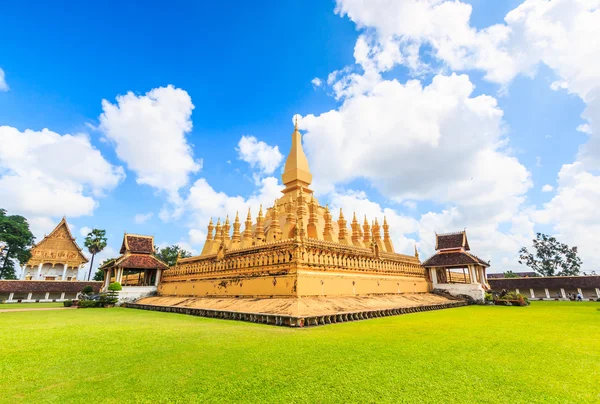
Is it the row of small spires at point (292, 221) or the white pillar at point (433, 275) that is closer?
the row of small spires at point (292, 221)

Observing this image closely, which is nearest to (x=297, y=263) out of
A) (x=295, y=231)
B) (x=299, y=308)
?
(x=299, y=308)

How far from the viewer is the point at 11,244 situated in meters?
35.2

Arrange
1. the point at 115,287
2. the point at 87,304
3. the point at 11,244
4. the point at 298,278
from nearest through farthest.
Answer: the point at 298,278
the point at 87,304
the point at 115,287
the point at 11,244

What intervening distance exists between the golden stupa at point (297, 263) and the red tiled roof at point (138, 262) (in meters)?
1.51

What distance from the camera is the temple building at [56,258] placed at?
35.1 m

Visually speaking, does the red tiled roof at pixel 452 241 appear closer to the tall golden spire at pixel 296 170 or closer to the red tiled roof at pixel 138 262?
the tall golden spire at pixel 296 170

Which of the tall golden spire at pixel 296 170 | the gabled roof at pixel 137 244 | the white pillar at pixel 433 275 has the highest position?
the tall golden spire at pixel 296 170

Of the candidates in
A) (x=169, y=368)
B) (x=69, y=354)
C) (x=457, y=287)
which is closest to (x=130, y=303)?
(x=69, y=354)

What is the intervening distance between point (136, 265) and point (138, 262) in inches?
18.5

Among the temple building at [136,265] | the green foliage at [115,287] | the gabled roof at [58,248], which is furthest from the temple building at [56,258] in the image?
the green foliage at [115,287]

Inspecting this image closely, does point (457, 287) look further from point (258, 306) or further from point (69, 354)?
point (69, 354)

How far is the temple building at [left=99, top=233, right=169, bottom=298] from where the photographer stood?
23.3 m

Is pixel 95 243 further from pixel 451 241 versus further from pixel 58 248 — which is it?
pixel 451 241

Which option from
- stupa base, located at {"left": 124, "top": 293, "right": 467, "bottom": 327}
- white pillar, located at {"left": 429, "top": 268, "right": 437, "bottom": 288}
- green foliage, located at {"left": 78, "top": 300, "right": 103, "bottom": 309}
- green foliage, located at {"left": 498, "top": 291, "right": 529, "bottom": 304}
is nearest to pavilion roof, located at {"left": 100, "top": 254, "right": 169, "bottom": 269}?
green foliage, located at {"left": 78, "top": 300, "right": 103, "bottom": 309}
